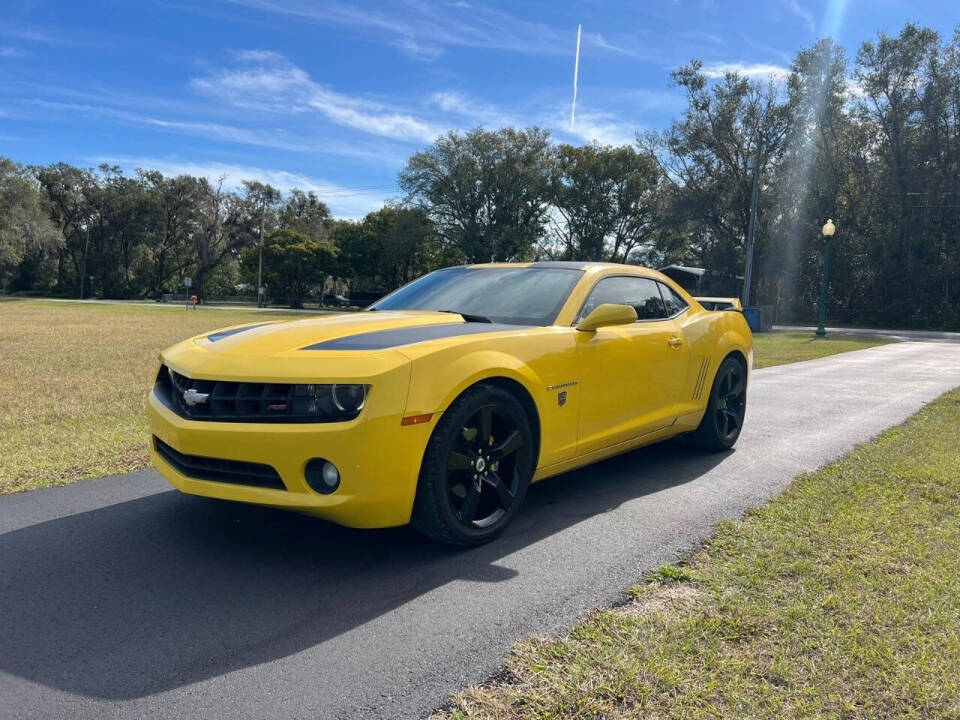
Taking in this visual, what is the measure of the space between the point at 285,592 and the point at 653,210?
50.2 meters

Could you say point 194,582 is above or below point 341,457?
below

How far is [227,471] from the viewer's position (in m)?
3.16

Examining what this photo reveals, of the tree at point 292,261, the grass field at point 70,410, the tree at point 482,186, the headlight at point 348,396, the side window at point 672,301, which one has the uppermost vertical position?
the tree at point 482,186

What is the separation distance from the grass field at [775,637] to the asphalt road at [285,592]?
0.19 m

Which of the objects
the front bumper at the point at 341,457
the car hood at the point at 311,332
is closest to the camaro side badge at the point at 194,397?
the front bumper at the point at 341,457

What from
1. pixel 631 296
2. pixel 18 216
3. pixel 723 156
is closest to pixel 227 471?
pixel 631 296

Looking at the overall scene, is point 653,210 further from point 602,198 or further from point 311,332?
point 311,332

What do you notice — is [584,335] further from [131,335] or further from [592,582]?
[131,335]

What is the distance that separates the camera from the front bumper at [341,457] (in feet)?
9.71

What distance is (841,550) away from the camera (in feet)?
11.2

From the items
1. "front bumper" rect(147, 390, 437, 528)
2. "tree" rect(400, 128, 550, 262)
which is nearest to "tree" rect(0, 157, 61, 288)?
"tree" rect(400, 128, 550, 262)

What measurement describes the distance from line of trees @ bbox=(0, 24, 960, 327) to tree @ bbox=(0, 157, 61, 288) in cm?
16

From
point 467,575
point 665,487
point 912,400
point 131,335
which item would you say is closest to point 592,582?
point 467,575

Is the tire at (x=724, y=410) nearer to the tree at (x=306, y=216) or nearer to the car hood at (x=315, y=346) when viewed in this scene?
the car hood at (x=315, y=346)
